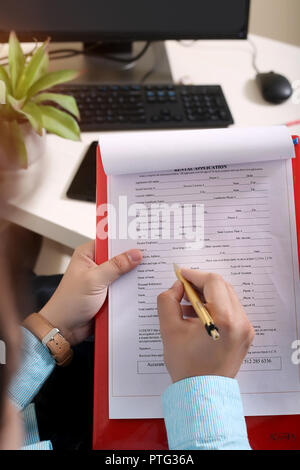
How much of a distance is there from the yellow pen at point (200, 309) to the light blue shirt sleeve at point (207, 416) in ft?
0.18

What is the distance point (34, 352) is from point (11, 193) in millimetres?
291

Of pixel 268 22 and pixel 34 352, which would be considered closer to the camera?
pixel 34 352

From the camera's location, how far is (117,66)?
0.92 m

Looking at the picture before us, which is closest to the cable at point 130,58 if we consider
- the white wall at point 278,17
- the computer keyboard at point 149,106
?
the computer keyboard at point 149,106

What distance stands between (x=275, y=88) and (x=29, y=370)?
0.71 metres

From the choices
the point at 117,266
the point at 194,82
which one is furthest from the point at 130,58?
the point at 117,266

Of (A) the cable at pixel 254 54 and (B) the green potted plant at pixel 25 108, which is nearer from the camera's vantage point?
(B) the green potted plant at pixel 25 108

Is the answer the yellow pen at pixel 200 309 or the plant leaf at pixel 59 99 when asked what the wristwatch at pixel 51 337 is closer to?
the yellow pen at pixel 200 309

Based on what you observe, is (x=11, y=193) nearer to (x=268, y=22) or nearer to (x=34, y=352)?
(x=34, y=352)

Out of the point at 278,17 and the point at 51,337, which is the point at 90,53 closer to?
the point at 278,17

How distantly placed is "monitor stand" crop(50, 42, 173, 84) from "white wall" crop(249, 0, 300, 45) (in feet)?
1.23

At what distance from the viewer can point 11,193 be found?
0.70 metres

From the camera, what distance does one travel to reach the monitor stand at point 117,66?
35.2 inches
